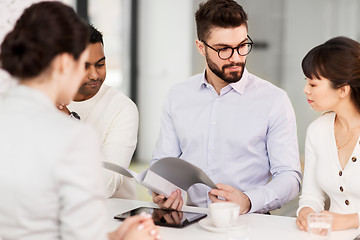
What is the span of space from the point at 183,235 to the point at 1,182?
2.42ft

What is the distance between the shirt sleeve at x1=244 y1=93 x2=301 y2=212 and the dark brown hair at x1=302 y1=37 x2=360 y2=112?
0.33 metres

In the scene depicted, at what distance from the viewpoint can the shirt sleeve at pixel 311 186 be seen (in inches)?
80.6

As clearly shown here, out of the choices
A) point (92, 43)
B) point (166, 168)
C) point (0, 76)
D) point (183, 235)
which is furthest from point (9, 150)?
point (0, 76)

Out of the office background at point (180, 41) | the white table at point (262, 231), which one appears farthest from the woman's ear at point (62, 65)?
the office background at point (180, 41)

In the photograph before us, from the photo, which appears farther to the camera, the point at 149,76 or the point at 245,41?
the point at 149,76

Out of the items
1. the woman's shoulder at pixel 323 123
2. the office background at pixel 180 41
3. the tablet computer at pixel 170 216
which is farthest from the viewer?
the office background at pixel 180 41

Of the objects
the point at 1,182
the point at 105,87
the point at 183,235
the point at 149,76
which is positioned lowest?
the point at 149,76

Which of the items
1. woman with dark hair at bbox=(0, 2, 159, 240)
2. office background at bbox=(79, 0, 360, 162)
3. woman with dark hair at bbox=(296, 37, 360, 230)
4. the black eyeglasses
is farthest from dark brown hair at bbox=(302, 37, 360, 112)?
office background at bbox=(79, 0, 360, 162)

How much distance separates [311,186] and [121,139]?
91 cm

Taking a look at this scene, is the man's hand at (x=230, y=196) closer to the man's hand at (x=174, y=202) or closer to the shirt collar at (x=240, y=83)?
the man's hand at (x=174, y=202)

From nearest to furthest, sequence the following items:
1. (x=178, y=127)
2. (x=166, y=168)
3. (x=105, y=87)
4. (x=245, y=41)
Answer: (x=166, y=168) < (x=245, y=41) < (x=178, y=127) < (x=105, y=87)

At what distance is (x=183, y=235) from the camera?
5.38 feet

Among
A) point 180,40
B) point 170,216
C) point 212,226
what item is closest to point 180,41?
point 180,40

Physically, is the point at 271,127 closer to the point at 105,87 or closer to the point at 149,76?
the point at 105,87
